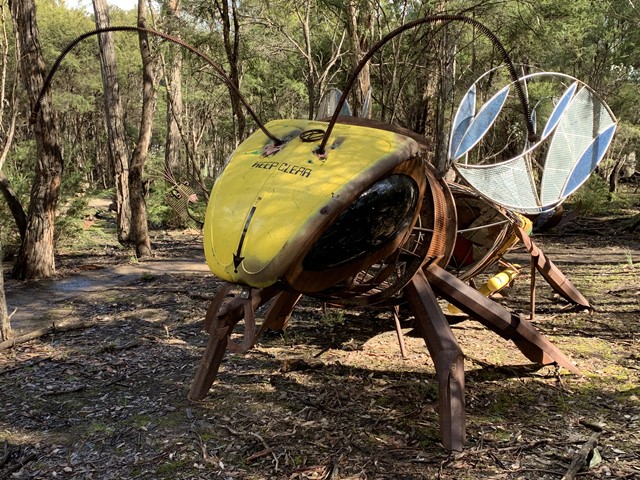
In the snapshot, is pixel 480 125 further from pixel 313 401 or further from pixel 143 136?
pixel 143 136

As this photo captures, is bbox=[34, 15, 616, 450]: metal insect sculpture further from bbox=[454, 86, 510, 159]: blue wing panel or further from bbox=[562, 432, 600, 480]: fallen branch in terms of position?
bbox=[562, 432, 600, 480]: fallen branch

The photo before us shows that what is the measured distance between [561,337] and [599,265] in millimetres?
4281

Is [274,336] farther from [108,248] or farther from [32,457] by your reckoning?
[108,248]

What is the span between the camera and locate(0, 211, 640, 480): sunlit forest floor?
9.68 feet

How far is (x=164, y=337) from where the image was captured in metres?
5.30

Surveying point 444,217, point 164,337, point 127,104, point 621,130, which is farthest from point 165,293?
point 127,104

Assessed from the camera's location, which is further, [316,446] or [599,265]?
[599,265]

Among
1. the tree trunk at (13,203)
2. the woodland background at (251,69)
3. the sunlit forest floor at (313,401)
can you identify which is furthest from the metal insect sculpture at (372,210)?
the tree trunk at (13,203)

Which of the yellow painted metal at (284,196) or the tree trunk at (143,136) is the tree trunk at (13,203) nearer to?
the tree trunk at (143,136)

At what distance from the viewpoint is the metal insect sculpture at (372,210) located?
2.50 metres

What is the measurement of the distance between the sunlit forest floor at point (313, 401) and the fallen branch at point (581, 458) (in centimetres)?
4

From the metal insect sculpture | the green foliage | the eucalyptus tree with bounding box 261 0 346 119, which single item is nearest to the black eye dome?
the metal insect sculpture

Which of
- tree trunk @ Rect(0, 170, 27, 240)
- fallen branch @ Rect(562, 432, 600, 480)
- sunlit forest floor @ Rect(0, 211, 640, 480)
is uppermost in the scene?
tree trunk @ Rect(0, 170, 27, 240)

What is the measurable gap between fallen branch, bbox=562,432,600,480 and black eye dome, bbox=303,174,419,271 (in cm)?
155
